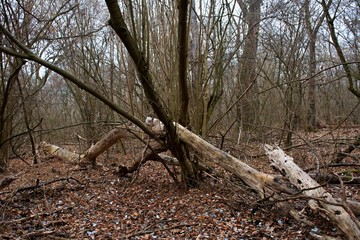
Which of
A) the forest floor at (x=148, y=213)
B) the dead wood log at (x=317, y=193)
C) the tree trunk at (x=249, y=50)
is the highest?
the tree trunk at (x=249, y=50)

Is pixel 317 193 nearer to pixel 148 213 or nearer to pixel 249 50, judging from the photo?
pixel 148 213

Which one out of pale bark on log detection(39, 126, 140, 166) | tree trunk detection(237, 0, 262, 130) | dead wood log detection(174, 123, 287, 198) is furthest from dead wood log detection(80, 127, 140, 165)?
tree trunk detection(237, 0, 262, 130)

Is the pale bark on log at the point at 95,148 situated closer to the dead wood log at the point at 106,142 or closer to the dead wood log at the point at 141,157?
the dead wood log at the point at 106,142

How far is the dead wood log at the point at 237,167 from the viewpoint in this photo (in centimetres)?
341

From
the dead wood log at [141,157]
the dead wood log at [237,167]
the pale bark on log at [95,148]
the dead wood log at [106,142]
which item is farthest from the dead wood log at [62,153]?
the dead wood log at [237,167]

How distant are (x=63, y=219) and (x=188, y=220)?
1.43 metres

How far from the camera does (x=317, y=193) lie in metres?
3.02

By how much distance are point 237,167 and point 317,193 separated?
937mm

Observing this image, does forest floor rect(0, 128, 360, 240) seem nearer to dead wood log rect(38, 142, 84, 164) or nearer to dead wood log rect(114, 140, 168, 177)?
dead wood log rect(114, 140, 168, 177)

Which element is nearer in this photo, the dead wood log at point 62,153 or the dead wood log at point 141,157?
the dead wood log at point 141,157

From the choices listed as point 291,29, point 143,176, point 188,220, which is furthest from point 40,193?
point 291,29

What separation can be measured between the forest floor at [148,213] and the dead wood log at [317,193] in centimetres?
20

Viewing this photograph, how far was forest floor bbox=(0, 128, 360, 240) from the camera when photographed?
3090mm

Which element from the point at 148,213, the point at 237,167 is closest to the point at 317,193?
the point at 237,167
